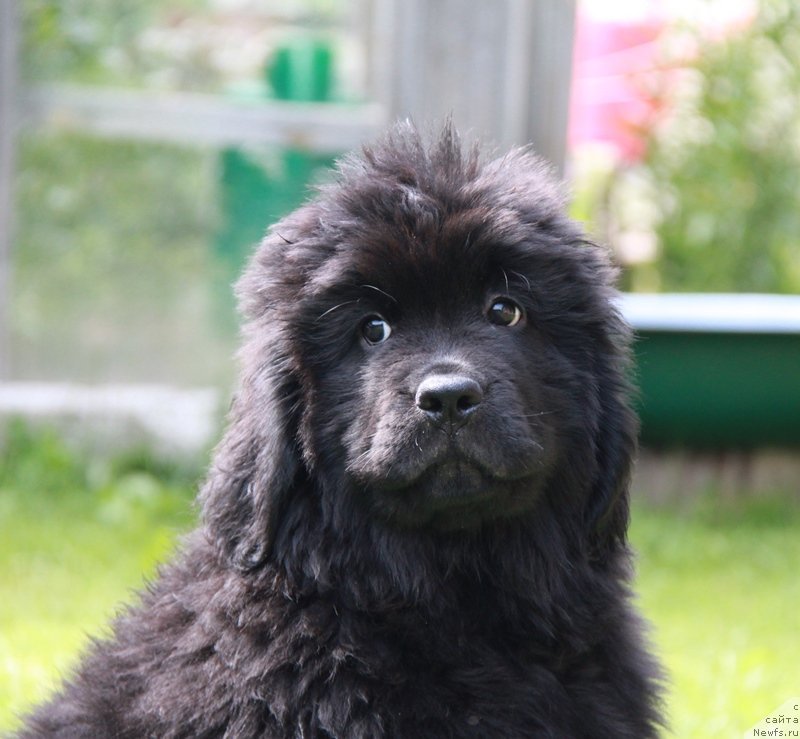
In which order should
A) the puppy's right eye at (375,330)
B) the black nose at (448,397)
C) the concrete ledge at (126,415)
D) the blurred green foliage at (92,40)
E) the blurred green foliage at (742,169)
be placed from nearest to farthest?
the black nose at (448,397) < the puppy's right eye at (375,330) < the blurred green foliage at (92,40) < the concrete ledge at (126,415) < the blurred green foliage at (742,169)

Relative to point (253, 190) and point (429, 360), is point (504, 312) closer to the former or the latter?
point (429, 360)

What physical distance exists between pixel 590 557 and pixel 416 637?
0.55 metres

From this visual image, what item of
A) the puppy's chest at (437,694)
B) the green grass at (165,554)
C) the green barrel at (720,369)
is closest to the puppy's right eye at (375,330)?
the puppy's chest at (437,694)

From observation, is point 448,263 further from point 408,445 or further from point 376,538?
point 376,538

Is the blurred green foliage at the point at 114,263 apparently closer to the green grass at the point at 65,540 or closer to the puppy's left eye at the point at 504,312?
the green grass at the point at 65,540

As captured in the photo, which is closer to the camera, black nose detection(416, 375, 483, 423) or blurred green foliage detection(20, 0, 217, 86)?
black nose detection(416, 375, 483, 423)

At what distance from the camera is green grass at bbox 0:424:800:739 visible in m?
4.71

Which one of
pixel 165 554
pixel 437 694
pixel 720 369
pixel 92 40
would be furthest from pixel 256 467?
pixel 92 40

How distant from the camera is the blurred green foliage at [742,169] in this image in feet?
→ 30.7

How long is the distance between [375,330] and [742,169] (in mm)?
7084

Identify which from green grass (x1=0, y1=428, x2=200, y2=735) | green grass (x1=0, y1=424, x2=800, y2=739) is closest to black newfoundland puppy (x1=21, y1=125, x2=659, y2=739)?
green grass (x1=0, y1=424, x2=800, y2=739)

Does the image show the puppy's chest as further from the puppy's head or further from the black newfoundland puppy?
the puppy's head

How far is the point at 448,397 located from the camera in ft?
9.29

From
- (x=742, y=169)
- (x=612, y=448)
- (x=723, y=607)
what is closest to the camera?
(x=612, y=448)
